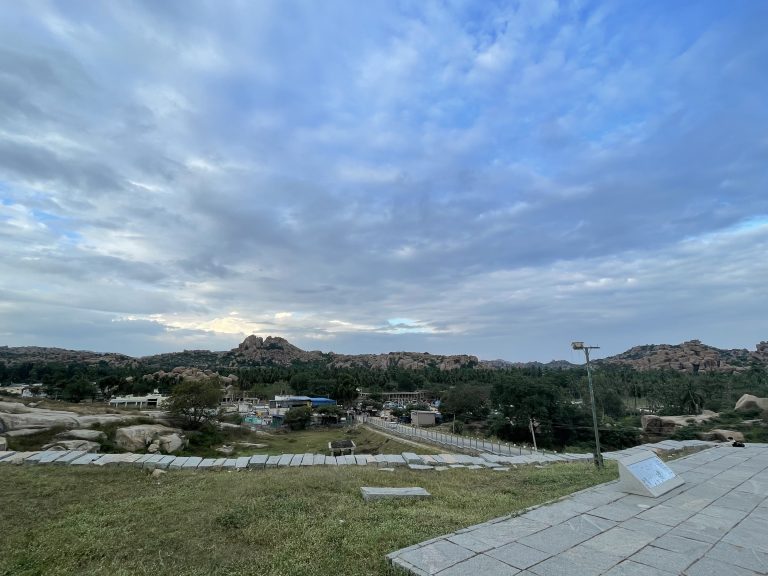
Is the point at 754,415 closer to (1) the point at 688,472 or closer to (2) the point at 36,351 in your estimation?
(1) the point at 688,472

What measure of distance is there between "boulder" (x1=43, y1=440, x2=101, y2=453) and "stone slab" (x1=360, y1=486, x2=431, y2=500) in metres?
14.3

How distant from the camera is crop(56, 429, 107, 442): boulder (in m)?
18.1

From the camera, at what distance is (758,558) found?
194 inches

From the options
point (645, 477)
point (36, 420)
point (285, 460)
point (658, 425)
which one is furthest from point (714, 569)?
point (658, 425)

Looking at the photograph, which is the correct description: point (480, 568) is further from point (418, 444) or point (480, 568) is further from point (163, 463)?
point (418, 444)

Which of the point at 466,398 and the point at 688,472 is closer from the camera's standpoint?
the point at 688,472

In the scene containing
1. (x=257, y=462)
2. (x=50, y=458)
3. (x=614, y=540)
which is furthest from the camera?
(x=257, y=462)

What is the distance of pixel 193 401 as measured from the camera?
3098 centimetres

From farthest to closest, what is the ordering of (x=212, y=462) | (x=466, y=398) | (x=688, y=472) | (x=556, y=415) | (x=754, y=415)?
(x=466, y=398), (x=556, y=415), (x=754, y=415), (x=212, y=462), (x=688, y=472)

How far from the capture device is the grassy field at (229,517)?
5.07 meters

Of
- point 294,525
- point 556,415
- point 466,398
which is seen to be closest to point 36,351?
point 466,398

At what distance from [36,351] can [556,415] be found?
216 meters

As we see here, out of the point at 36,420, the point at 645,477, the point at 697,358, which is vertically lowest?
the point at 36,420

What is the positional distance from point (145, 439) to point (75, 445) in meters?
4.28
